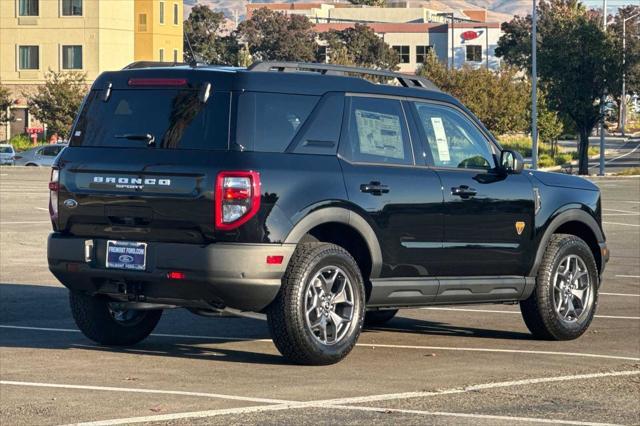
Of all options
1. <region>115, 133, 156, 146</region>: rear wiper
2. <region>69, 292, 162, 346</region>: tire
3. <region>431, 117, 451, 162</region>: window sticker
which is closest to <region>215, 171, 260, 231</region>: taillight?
<region>115, 133, 156, 146</region>: rear wiper

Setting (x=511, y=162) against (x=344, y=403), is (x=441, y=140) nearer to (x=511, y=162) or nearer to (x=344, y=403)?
(x=511, y=162)

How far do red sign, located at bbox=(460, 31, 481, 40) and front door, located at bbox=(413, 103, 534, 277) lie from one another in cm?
13078

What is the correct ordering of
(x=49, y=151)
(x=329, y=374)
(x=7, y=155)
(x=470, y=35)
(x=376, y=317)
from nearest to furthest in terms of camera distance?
(x=329, y=374) < (x=376, y=317) < (x=49, y=151) < (x=7, y=155) < (x=470, y=35)

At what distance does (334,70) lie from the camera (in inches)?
425

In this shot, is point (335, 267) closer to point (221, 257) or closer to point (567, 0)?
point (221, 257)

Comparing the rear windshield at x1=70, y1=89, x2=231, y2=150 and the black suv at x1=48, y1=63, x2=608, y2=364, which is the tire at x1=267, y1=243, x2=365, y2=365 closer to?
the black suv at x1=48, y1=63, x2=608, y2=364

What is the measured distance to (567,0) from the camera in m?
158

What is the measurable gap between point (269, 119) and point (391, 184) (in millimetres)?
1119

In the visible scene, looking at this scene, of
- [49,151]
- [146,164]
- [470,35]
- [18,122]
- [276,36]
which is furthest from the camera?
[470,35]

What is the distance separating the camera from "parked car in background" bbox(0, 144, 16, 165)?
63.9 metres

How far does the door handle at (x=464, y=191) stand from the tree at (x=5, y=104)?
74.9 m

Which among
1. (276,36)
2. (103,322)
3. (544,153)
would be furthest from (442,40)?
(103,322)

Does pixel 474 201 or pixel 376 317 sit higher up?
pixel 474 201

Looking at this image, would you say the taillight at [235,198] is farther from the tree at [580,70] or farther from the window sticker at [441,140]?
the tree at [580,70]
